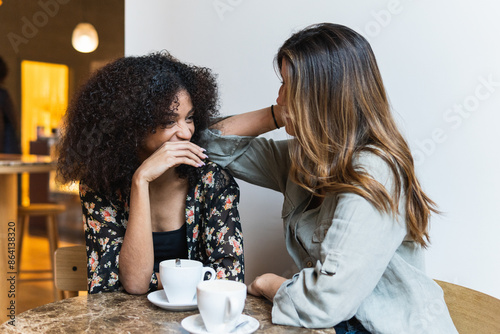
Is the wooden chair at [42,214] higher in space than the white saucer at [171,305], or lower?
lower

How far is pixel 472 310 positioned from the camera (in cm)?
111

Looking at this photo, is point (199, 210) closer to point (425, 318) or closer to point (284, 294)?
point (284, 294)

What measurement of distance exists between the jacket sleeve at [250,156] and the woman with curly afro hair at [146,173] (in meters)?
0.04

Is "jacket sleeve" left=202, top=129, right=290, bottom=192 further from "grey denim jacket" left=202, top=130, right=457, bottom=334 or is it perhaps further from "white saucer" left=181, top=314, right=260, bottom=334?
"white saucer" left=181, top=314, right=260, bottom=334

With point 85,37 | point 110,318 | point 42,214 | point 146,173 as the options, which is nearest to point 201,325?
point 110,318

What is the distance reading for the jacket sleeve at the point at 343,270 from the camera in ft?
2.87

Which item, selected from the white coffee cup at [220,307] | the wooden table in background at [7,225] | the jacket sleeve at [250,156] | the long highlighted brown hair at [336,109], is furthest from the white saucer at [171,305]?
the wooden table in background at [7,225]

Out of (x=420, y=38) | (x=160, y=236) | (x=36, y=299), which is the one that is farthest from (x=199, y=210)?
(x=36, y=299)

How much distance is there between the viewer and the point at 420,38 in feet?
4.32

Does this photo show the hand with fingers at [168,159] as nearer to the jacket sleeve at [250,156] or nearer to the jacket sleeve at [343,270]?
the jacket sleeve at [250,156]

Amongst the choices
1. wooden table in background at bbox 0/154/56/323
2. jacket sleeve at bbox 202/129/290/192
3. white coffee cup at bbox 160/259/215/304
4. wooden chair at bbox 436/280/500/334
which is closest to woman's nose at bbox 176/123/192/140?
jacket sleeve at bbox 202/129/290/192

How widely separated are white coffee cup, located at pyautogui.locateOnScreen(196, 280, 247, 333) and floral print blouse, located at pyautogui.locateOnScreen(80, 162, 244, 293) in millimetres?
360

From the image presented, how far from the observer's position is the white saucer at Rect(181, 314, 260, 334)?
0.78 m

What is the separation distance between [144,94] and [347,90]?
50 centimetres
